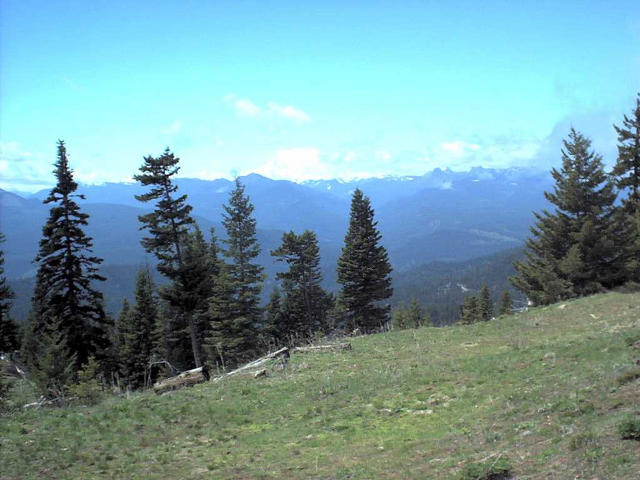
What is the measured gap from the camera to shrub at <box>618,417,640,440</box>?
6805mm

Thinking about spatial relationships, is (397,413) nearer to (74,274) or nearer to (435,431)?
(435,431)

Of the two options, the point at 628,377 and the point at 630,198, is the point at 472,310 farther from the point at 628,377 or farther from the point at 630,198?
the point at 628,377

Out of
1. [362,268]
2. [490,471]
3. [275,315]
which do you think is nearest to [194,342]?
[362,268]

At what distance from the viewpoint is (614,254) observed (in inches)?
1260

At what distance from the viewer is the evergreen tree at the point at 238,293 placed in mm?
38656

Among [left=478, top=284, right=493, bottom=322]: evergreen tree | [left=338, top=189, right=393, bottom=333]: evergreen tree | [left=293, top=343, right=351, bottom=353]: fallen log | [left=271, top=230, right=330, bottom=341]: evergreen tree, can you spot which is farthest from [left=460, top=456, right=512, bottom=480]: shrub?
[left=478, top=284, right=493, bottom=322]: evergreen tree

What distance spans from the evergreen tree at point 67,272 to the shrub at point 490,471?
2700 cm

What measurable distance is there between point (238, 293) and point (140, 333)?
619 inches

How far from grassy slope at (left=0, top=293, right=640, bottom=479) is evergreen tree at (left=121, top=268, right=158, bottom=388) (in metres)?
33.3

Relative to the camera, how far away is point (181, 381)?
19516 millimetres

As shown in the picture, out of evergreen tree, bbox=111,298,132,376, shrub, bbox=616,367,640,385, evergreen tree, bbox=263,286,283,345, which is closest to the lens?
shrub, bbox=616,367,640,385

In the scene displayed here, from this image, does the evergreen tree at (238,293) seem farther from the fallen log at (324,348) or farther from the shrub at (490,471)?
the shrub at (490,471)

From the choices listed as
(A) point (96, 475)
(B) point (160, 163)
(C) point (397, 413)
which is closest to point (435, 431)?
(C) point (397, 413)

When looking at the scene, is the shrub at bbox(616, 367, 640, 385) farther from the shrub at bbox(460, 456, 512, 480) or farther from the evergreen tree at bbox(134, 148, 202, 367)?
the evergreen tree at bbox(134, 148, 202, 367)
